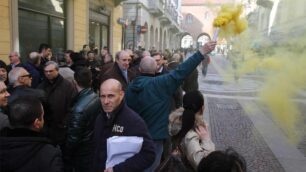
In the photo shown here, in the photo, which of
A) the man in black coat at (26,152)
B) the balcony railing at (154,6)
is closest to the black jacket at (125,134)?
the man in black coat at (26,152)

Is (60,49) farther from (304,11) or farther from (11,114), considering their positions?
(11,114)

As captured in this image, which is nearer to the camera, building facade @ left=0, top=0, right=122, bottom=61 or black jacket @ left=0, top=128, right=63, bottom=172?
black jacket @ left=0, top=128, right=63, bottom=172

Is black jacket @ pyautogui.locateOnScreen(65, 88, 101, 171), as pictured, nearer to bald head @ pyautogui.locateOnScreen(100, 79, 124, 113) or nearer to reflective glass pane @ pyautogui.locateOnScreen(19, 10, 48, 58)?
bald head @ pyautogui.locateOnScreen(100, 79, 124, 113)

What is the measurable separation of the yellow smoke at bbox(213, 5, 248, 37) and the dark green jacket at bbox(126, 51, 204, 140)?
26.6 inches

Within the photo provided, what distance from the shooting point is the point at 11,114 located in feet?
7.75

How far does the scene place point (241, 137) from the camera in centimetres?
733

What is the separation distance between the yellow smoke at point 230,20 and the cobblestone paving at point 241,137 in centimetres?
254

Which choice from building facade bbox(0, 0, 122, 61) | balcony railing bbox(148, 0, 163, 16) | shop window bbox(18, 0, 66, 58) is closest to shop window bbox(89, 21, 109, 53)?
building facade bbox(0, 0, 122, 61)

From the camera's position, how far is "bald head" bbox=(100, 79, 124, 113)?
112 inches

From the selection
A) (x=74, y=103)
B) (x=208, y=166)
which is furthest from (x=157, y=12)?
(x=208, y=166)

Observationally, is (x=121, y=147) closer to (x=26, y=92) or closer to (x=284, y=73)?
(x=26, y=92)

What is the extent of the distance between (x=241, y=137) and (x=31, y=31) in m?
6.52

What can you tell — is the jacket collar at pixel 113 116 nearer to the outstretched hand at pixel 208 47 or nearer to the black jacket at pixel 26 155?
the black jacket at pixel 26 155

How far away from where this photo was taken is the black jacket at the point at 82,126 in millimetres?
3600
